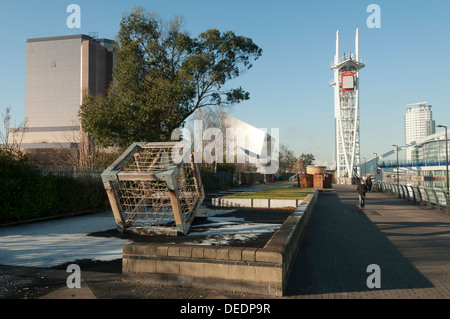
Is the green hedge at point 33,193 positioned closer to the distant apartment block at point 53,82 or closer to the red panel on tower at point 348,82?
the distant apartment block at point 53,82

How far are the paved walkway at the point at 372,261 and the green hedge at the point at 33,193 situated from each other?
32.6ft

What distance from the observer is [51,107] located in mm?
87938

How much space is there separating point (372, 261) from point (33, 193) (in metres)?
11.8

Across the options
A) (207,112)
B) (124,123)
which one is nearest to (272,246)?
(124,123)

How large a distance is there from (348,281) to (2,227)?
11.1 m

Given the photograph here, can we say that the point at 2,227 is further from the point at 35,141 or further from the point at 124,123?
the point at 35,141

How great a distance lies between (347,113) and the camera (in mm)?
89938

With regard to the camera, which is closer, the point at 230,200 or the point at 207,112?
the point at 230,200

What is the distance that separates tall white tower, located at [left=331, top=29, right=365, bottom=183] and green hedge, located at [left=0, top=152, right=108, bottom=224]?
79.1m

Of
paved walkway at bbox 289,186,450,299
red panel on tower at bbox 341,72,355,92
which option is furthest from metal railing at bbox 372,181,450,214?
red panel on tower at bbox 341,72,355,92

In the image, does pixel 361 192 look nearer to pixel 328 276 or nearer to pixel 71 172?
pixel 328 276

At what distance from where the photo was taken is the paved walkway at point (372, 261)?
5270 millimetres

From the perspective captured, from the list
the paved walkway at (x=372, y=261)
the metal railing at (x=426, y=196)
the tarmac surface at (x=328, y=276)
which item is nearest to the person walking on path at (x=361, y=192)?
the metal railing at (x=426, y=196)

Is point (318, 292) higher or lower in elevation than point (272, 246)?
lower
